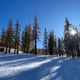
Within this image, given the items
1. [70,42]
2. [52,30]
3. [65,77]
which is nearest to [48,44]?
[52,30]

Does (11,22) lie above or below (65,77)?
above

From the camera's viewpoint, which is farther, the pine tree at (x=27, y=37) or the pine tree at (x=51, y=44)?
the pine tree at (x=51, y=44)

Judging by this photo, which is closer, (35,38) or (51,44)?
(35,38)

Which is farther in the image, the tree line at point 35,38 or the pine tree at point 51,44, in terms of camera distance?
the pine tree at point 51,44

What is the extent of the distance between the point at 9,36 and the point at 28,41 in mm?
7945

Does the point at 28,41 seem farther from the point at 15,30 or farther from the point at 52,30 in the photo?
the point at 52,30

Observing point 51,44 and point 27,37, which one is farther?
point 51,44

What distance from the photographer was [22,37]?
8138cm

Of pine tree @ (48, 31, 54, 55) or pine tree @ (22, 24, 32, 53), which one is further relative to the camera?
pine tree @ (48, 31, 54, 55)

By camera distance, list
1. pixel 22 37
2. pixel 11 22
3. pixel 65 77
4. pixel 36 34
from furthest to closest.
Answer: pixel 22 37 < pixel 11 22 < pixel 36 34 < pixel 65 77

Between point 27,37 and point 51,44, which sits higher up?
point 27,37

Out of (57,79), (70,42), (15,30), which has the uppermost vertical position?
(15,30)

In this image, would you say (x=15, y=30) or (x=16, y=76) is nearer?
(x=16, y=76)

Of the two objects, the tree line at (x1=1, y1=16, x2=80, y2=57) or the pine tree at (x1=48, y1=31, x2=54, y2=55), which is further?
the pine tree at (x1=48, y1=31, x2=54, y2=55)
